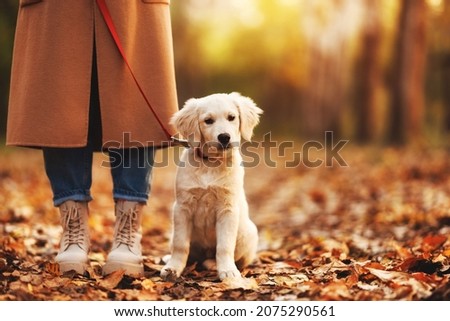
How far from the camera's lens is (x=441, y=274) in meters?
3.50

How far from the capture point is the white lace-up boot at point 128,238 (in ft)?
12.3

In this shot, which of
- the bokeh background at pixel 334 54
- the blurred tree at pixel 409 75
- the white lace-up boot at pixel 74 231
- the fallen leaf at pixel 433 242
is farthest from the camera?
the bokeh background at pixel 334 54

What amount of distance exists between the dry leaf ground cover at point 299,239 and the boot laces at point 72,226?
0.57 ft

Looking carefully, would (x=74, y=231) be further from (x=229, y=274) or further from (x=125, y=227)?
(x=229, y=274)

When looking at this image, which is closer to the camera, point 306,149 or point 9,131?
point 9,131

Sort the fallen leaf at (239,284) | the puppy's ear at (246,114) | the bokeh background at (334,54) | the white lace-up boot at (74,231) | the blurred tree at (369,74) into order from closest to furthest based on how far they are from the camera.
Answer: the fallen leaf at (239,284) < the white lace-up boot at (74,231) < the puppy's ear at (246,114) < the bokeh background at (334,54) < the blurred tree at (369,74)

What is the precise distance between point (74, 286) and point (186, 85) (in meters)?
23.0

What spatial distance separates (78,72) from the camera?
3.68 meters

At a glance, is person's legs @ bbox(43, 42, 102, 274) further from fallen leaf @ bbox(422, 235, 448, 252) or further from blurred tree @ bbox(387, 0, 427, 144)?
blurred tree @ bbox(387, 0, 427, 144)

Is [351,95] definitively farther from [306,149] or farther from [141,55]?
[141,55]

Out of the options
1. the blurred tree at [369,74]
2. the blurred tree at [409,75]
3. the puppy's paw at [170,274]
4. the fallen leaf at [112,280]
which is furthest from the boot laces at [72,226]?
the blurred tree at [369,74]

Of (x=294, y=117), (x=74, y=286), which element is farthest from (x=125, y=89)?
(x=294, y=117)

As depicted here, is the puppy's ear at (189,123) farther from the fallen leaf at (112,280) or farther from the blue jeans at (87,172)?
the fallen leaf at (112,280)

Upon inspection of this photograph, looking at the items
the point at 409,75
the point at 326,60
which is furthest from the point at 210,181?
the point at 326,60
